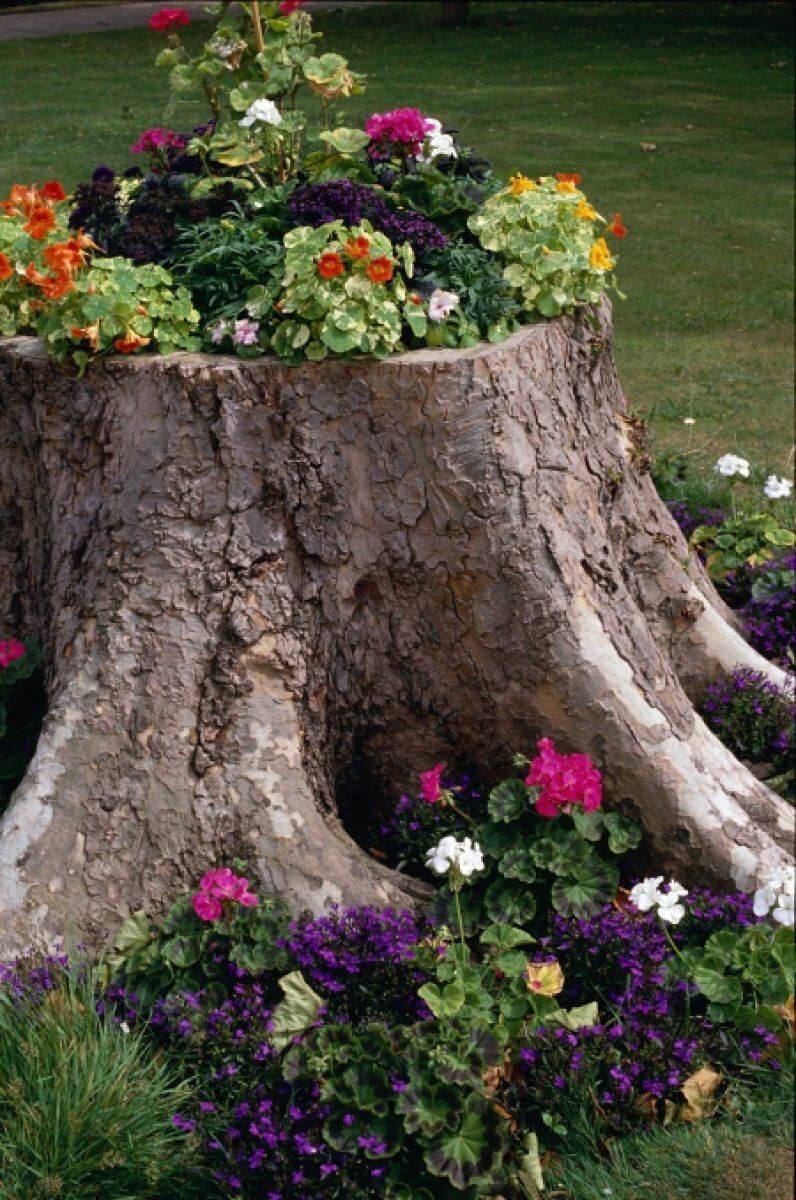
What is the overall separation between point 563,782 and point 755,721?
1.13 m

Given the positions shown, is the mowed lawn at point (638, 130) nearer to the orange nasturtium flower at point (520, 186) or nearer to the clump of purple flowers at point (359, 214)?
the clump of purple flowers at point (359, 214)

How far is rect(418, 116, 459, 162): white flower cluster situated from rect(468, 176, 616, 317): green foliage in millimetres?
368

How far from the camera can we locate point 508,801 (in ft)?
11.3

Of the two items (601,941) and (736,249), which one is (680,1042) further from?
(736,249)

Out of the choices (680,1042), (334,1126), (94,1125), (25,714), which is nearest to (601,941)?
(680,1042)

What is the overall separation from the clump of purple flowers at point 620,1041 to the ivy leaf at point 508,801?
29 cm

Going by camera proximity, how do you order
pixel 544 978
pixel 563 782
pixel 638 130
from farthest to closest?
pixel 638 130 → pixel 563 782 → pixel 544 978

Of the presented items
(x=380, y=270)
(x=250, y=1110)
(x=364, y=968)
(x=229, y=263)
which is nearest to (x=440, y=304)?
(x=380, y=270)

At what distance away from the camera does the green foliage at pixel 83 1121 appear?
2.78 meters

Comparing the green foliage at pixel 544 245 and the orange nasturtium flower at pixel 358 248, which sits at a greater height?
the orange nasturtium flower at pixel 358 248

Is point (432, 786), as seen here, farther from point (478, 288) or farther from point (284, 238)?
point (284, 238)

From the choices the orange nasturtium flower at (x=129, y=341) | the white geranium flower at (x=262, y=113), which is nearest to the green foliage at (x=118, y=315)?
the orange nasturtium flower at (x=129, y=341)

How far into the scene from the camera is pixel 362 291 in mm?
3404

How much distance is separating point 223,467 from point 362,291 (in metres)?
0.55
